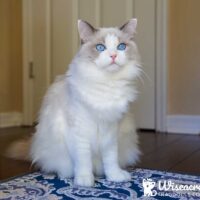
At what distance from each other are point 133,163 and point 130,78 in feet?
1.40

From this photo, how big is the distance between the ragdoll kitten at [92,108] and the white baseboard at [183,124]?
1344 millimetres

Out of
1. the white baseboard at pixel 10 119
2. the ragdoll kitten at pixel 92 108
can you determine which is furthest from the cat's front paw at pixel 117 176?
the white baseboard at pixel 10 119

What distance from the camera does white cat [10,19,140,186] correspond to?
4.07 ft

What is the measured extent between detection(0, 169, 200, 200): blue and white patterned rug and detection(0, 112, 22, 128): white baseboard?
178cm

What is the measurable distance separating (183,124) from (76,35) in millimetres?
1155

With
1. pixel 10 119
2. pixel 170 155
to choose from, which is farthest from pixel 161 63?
pixel 10 119

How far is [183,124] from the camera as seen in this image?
2666 mm

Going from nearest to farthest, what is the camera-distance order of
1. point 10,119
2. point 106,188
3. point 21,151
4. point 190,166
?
1. point 106,188
2. point 190,166
3. point 21,151
4. point 10,119

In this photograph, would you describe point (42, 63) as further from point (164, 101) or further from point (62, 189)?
point (62, 189)

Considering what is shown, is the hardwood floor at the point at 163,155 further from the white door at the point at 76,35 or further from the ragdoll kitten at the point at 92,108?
the white door at the point at 76,35

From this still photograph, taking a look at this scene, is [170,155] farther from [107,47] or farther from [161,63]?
[161,63]

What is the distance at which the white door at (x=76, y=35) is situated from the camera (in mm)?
2797

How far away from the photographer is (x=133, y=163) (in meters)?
1.54

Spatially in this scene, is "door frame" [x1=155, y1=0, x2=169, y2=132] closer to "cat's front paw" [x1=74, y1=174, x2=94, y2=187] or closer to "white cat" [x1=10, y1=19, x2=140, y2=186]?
"white cat" [x1=10, y1=19, x2=140, y2=186]
